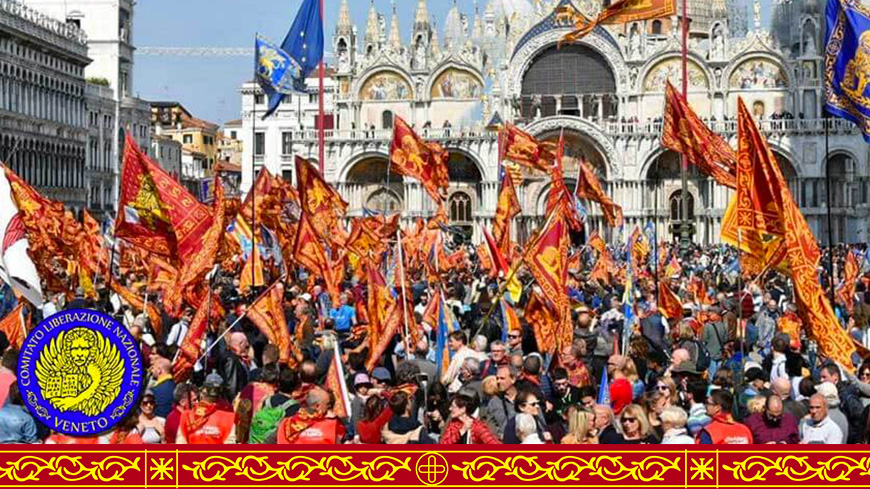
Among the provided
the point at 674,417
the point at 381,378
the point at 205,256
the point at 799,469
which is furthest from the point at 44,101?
the point at 799,469

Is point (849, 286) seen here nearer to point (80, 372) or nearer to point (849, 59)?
point (849, 59)

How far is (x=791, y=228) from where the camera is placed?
14922 mm

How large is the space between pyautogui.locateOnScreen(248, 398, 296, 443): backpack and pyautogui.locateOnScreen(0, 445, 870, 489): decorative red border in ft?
6.69

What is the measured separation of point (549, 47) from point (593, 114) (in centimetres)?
415

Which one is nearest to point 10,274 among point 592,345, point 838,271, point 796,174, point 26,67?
point 592,345

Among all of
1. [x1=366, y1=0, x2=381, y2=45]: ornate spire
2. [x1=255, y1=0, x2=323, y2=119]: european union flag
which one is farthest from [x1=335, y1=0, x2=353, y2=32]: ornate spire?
[x1=255, y1=0, x2=323, y2=119]: european union flag

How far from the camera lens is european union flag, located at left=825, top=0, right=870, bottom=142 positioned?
759 inches

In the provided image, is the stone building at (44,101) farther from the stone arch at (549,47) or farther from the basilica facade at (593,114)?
the stone arch at (549,47)

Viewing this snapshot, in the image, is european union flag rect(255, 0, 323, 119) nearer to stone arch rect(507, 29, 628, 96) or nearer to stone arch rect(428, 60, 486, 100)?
stone arch rect(507, 29, 628, 96)

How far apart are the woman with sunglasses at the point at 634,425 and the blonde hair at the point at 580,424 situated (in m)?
0.25

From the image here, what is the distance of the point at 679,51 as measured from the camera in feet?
260

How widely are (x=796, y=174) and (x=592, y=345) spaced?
60.4m

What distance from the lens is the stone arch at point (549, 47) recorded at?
79.8m

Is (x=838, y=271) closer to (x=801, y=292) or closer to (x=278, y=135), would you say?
(x=801, y=292)
